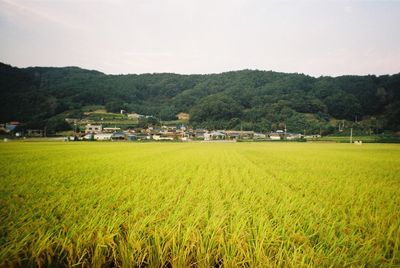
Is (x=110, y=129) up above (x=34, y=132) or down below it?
above

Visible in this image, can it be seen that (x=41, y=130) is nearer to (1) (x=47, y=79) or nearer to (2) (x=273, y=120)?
(1) (x=47, y=79)

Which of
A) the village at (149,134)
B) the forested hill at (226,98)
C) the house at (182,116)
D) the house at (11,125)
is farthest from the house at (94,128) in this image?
the house at (182,116)

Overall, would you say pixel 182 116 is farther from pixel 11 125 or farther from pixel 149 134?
pixel 11 125

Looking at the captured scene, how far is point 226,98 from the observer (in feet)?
392

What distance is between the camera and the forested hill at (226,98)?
9201 cm

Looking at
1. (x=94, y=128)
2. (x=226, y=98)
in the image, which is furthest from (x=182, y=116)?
(x=94, y=128)

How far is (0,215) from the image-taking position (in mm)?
3168

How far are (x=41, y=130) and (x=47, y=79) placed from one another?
218ft

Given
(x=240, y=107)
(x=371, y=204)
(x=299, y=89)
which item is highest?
(x=299, y=89)

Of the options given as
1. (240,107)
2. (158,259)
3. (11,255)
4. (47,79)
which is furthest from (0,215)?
(47,79)

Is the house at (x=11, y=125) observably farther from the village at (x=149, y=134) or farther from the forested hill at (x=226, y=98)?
the forested hill at (x=226, y=98)

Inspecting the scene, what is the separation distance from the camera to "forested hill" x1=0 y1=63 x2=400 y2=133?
92.0m

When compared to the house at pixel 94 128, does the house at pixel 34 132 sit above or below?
below

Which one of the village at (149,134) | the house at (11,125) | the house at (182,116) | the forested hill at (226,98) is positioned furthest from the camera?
the house at (182,116)
